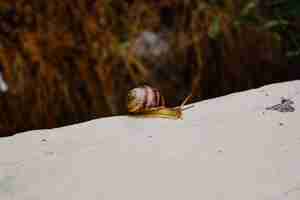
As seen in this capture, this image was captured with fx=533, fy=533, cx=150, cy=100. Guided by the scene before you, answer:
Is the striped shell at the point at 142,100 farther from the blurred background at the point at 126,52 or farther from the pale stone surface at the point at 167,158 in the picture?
the blurred background at the point at 126,52

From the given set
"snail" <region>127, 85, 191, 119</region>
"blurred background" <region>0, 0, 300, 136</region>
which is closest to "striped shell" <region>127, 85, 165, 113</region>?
"snail" <region>127, 85, 191, 119</region>

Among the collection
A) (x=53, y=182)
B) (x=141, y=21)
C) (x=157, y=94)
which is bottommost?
(x=53, y=182)

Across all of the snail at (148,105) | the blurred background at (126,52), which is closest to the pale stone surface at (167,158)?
the snail at (148,105)

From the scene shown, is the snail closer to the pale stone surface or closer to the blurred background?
the pale stone surface

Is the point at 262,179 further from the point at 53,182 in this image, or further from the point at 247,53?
the point at 247,53

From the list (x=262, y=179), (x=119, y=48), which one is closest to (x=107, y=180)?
(x=262, y=179)

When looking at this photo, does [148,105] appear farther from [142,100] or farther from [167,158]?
[167,158]

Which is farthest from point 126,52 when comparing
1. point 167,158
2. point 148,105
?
point 167,158
